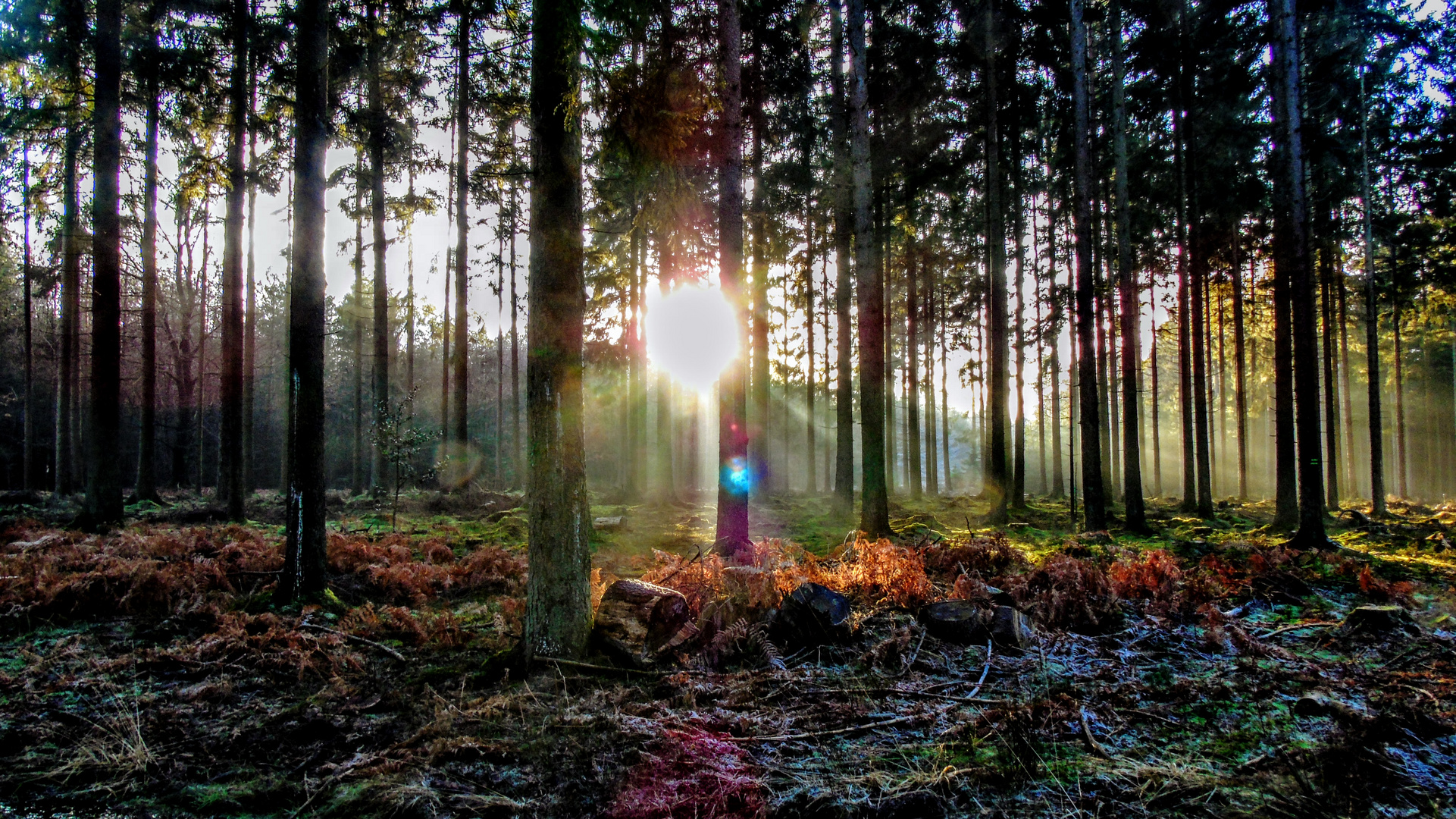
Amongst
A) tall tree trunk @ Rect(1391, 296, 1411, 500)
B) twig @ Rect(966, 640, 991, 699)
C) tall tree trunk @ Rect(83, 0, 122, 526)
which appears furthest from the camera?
tall tree trunk @ Rect(1391, 296, 1411, 500)

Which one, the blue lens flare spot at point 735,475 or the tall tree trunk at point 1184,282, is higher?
the tall tree trunk at point 1184,282

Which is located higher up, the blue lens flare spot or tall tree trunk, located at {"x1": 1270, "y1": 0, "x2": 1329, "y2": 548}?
tall tree trunk, located at {"x1": 1270, "y1": 0, "x2": 1329, "y2": 548}

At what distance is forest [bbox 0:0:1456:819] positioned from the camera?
320cm

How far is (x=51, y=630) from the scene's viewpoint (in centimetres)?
562

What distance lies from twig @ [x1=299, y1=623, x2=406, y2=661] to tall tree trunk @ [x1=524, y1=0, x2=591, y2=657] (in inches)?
59.3

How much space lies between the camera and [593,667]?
4383 mm

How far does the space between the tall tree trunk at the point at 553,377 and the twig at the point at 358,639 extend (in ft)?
4.94

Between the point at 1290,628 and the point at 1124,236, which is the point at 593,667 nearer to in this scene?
the point at 1290,628

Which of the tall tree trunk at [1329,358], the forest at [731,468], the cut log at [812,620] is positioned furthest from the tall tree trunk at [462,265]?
the tall tree trunk at [1329,358]

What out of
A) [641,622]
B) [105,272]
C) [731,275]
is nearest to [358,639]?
[641,622]

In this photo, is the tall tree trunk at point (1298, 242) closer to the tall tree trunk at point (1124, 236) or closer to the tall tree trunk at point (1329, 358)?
the tall tree trunk at point (1124, 236)

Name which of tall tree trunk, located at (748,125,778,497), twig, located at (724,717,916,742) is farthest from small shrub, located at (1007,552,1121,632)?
tall tree trunk, located at (748,125,778,497)

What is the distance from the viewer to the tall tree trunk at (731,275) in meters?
9.02

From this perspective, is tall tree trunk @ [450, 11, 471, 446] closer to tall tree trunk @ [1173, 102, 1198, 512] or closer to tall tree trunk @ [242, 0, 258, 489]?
tall tree trunk @ [242, 0, 258, 489]
